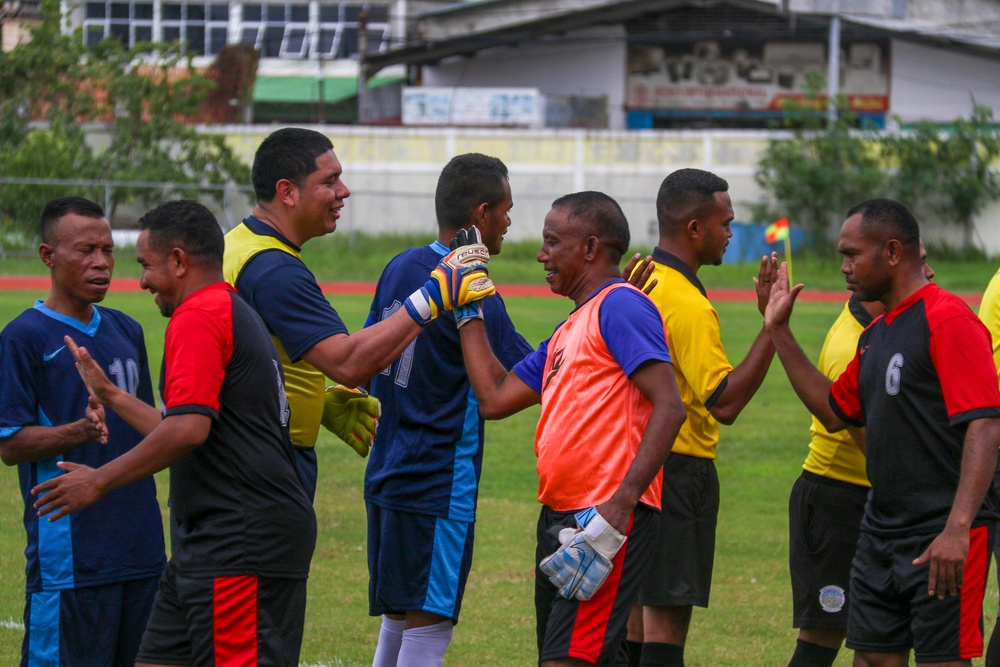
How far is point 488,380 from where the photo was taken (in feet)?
15.3

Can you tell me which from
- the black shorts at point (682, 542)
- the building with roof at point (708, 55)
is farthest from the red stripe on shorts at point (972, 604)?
the building with roof at point (708, 55)

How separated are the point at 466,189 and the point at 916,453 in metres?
2.03

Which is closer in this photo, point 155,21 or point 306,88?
point 306,88

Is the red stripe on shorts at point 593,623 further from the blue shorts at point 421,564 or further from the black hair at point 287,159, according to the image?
the black hair at point 287,159

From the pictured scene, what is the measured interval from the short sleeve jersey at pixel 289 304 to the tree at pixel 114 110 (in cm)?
3103

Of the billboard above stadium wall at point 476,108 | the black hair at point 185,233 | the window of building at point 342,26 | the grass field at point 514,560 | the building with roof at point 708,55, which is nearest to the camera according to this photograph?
the black hair at point 185,233

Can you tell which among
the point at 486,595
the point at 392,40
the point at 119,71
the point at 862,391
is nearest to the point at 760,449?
the point at 486,595

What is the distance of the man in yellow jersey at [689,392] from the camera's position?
5000 mm

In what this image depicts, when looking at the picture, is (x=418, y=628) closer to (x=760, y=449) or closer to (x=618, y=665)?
(x=618, y=665)

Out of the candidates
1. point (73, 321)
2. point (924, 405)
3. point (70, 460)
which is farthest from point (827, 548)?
point (73, 321)

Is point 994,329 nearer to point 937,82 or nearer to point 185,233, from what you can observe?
point 185,233

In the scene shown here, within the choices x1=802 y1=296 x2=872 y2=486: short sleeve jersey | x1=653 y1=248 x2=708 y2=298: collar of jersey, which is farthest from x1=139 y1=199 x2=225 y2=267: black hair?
x1=802 y1=296 x2=872 y2=486: short sleeve jersey

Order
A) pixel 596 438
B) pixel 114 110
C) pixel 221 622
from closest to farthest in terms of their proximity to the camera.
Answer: pixel 221 622
pixel 596 438
pixel 114 110

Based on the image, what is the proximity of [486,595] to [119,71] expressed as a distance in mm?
33462
